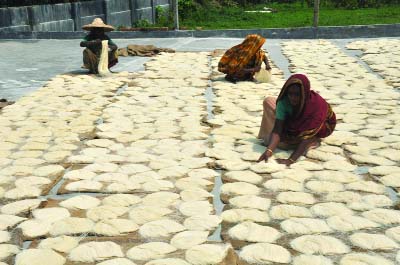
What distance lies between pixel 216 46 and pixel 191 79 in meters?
3.92

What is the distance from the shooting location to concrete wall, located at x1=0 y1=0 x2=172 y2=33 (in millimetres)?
11953

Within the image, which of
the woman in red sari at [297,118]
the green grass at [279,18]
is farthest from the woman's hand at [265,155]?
the green grass at [279,18]

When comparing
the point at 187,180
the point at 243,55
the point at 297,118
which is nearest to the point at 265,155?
the point at 297,118

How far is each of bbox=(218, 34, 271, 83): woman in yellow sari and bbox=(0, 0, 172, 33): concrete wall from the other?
7409 millimetres

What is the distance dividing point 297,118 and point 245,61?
9.35 feet

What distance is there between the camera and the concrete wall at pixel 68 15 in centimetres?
1195

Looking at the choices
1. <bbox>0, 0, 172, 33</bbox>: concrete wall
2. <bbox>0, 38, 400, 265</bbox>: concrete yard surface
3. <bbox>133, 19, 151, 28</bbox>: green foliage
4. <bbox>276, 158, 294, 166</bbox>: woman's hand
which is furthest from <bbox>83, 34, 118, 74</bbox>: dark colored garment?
<bbox>133, 19, 151, 28</bbox>: green foliage

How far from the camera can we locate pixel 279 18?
1658 centimetres

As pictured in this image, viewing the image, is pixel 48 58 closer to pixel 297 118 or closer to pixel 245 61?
pixel 245 61

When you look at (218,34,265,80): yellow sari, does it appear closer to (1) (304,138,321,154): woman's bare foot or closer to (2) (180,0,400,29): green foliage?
(1) (304,138,321,154): woman's bare foot

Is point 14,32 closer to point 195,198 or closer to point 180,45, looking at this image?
point 180,45

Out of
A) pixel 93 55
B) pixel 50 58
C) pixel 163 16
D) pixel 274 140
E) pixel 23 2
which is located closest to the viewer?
pixel 274 140

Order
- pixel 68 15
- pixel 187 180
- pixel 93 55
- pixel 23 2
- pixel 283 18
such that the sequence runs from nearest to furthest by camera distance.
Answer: pixel 187 180, pixel 93 55, pixel 68 15, pixel 23 2, pixel 283 18

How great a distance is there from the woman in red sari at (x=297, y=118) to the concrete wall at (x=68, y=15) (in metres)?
9.95
